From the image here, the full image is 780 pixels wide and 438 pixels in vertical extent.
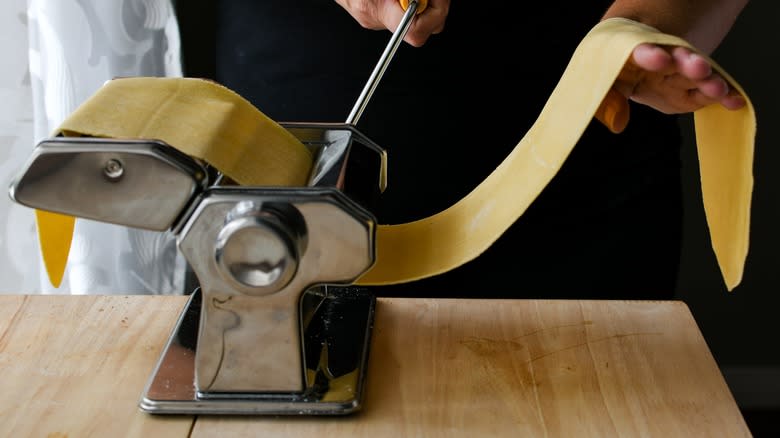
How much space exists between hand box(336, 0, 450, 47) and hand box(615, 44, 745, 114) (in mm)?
206

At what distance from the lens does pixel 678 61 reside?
654mm

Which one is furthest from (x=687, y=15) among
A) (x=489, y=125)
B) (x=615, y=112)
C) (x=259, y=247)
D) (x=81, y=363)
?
(x=81, y=363)

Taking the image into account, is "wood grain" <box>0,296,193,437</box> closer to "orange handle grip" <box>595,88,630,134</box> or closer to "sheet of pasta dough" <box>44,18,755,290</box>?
"sheet of pasta dough" <box>44,18,755,290</box>

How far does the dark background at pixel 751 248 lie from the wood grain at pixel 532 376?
71 cm

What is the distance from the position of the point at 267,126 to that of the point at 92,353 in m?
0.23

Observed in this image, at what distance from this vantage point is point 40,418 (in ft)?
2.25

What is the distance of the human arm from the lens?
648 mm

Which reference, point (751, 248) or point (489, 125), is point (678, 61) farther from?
point (751, 248)

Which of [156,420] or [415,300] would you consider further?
[415,300]

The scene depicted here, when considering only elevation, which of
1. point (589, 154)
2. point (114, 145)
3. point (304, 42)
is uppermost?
point (114, 145)

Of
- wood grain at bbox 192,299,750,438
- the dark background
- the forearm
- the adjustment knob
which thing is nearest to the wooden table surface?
wood grain at bbox 192,299,750,438

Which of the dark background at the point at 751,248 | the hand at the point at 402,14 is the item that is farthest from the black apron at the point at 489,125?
the dark background at the point at 751,248

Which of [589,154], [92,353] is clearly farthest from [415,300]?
[589,154]

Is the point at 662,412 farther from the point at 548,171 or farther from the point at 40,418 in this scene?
the point at 40,418
